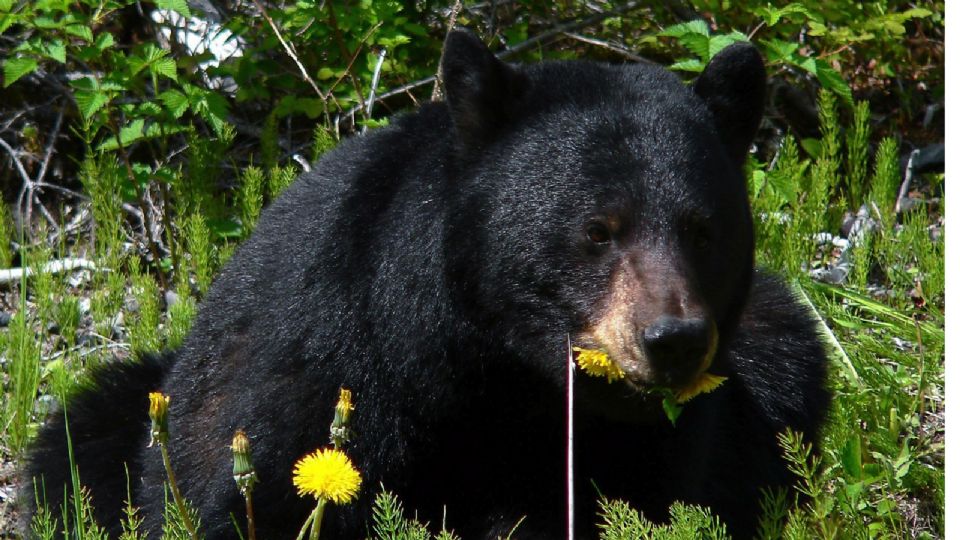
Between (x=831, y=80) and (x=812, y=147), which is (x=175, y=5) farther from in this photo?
(x=812, y=147)

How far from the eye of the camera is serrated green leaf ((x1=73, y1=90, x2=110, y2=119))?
514 centimetres

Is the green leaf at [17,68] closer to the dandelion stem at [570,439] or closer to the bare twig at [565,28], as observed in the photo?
the bare twig at [565,28]

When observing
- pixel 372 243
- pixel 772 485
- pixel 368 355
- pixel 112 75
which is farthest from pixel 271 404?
pixel 112 75

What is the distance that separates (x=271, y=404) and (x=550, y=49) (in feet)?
12.5

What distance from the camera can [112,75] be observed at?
5387 millimetres

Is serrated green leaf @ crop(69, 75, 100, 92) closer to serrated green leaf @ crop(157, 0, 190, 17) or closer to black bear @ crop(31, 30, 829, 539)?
serrated green leaf @ crop(157, 0, 190, 17)

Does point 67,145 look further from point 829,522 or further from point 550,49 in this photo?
point 829,522

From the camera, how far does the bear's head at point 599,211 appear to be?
3.20 m

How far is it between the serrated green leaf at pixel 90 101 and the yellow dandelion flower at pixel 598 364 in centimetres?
273

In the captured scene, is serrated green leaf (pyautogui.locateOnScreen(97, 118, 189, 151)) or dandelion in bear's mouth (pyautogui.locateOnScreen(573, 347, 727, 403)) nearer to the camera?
dandelion in bear's mouth (pyautogui.locateOnScreen(573, 347, 727, 403))

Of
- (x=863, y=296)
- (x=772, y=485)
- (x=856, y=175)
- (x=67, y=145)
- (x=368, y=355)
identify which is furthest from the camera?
(x=67, y=145)

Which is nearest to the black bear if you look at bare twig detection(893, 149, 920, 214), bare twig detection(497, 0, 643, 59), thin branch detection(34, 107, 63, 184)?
bare twig detection(497, 0, 643, 59)

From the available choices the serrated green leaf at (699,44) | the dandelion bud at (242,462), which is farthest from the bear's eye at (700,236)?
the serrated green leaf at (699,44)

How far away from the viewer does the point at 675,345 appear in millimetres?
3025
